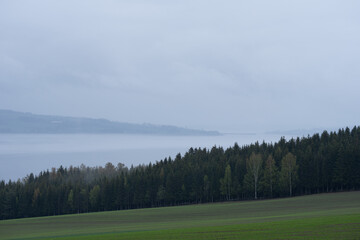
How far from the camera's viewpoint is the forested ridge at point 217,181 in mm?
69750

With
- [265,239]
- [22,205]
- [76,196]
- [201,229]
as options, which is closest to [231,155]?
[76,196]

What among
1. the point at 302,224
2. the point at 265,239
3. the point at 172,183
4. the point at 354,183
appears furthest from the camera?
the point at 172,183

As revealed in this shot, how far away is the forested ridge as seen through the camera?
229 ft

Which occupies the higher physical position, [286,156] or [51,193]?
[286,156]

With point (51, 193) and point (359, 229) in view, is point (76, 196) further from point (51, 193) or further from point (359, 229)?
point (359, 229)

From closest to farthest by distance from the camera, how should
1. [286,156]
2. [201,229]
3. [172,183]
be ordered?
1. [201,229]
2. [286,156]
3. [172,183]

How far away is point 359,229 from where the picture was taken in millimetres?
22422

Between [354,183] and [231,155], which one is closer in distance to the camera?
[354,183]

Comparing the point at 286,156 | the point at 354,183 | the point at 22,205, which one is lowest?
the point at 22,205

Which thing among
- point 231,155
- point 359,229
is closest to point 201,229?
point 359,229

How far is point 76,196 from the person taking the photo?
3268 inches

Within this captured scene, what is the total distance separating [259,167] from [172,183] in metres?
18.0

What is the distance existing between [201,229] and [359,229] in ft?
35.6

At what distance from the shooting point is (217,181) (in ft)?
248
